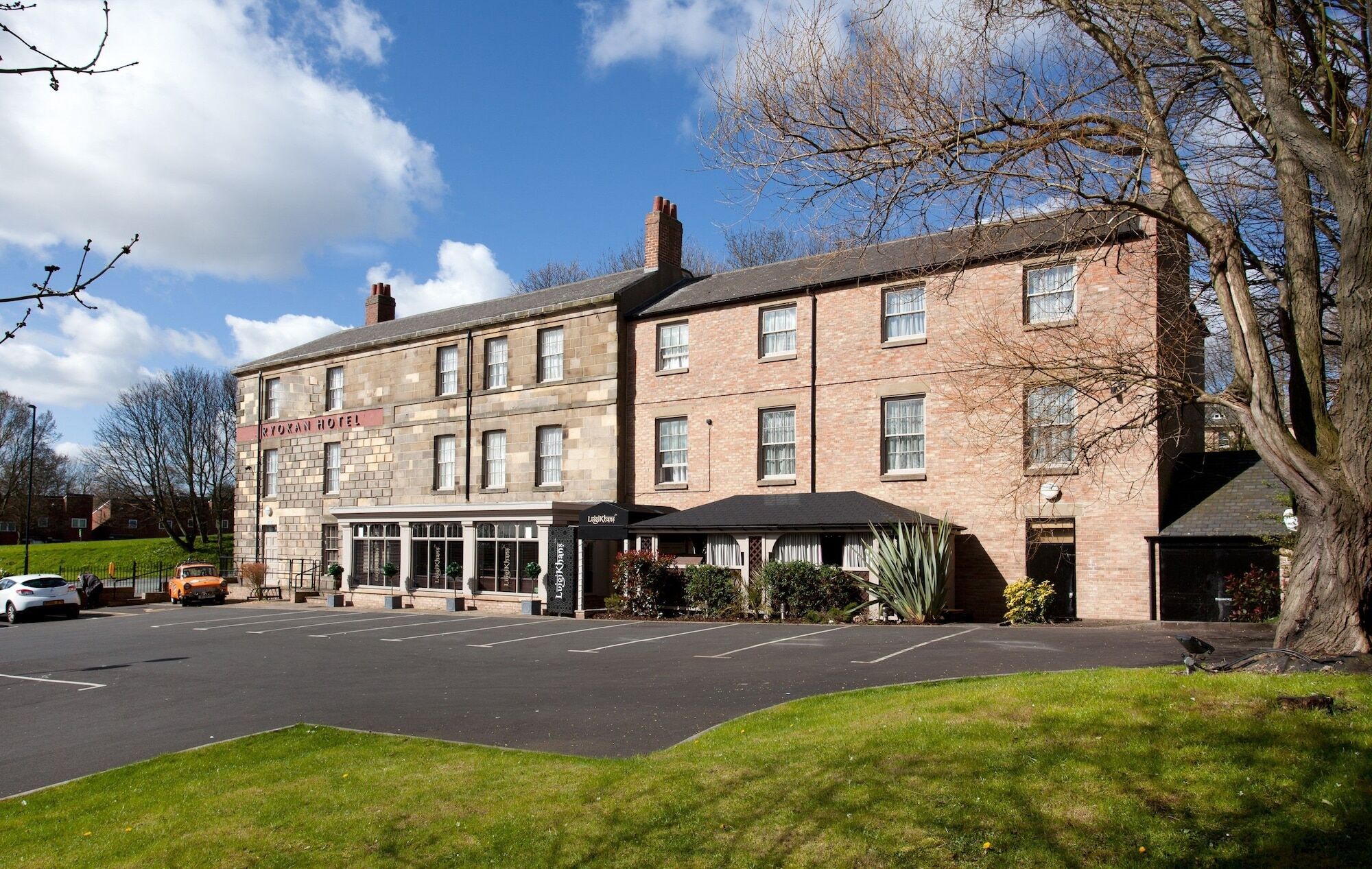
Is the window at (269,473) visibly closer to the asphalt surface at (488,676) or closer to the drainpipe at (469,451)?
the drainpipe at (469,451)

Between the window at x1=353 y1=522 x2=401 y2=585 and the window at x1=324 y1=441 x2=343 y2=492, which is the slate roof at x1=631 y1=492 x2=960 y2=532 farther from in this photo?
the window at x1=324 y1=441 x2=343 y2=492

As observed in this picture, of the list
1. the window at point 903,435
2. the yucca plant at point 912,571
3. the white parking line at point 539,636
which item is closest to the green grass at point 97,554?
the white parking line at point 539,636

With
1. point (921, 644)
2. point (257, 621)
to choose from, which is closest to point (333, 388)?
point (257, 621)

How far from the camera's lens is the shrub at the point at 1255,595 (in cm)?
1977

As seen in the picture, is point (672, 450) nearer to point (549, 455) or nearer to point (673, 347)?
point (673, 347)

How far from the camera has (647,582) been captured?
25.1 m

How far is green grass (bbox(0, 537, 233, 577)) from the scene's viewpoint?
59906 millimetres

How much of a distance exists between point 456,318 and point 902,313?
741 inches

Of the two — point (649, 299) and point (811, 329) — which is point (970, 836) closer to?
point (811, 329)

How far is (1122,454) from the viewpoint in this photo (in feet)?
70.4

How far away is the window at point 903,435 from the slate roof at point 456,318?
935 centimetres

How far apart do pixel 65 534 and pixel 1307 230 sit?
9932 cm

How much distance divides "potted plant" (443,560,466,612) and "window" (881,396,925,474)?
44.1ft

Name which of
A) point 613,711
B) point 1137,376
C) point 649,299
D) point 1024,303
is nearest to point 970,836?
point 613,711
